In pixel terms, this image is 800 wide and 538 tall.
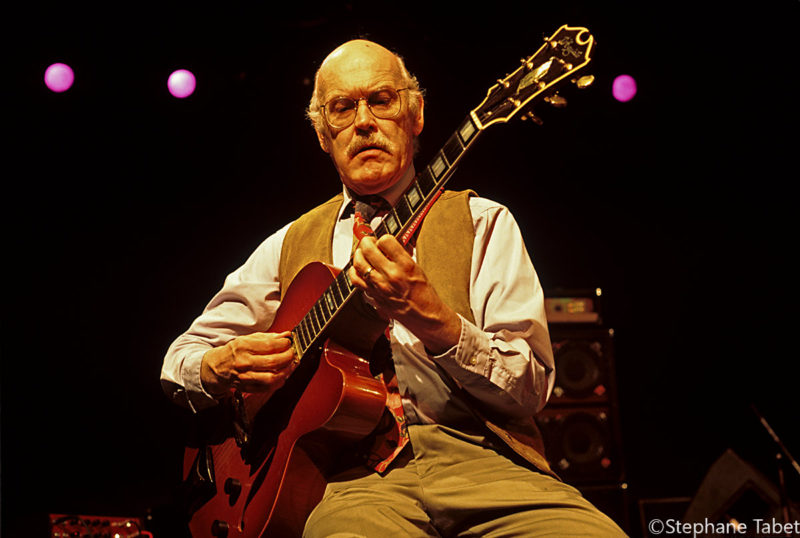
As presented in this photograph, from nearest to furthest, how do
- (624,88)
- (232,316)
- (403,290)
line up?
1. (403,290)
2. (232,316)
3. (624,88)

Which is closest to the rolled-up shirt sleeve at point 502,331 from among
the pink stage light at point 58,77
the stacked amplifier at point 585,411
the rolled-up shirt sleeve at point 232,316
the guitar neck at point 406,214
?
the guitar neck at point 406,214

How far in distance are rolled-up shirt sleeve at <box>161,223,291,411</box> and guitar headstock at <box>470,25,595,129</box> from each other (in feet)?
3.17

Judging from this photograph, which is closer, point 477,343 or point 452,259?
point 477,343

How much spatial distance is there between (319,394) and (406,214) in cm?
53

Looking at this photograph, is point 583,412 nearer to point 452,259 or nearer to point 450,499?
point 452,259

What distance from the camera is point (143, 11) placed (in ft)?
12.8

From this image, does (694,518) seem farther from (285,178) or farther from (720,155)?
(285,178)

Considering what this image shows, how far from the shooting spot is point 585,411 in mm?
3922

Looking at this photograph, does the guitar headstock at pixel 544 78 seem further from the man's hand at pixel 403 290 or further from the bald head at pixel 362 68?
the bald head at pixel 362 68

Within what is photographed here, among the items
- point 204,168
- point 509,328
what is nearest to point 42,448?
point 204,168

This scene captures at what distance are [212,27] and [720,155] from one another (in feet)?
11.4

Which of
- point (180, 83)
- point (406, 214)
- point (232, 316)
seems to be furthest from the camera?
point (180, 83)

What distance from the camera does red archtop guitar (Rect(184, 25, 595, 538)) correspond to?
164cm

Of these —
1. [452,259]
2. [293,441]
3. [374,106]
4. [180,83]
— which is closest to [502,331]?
[452,259]
